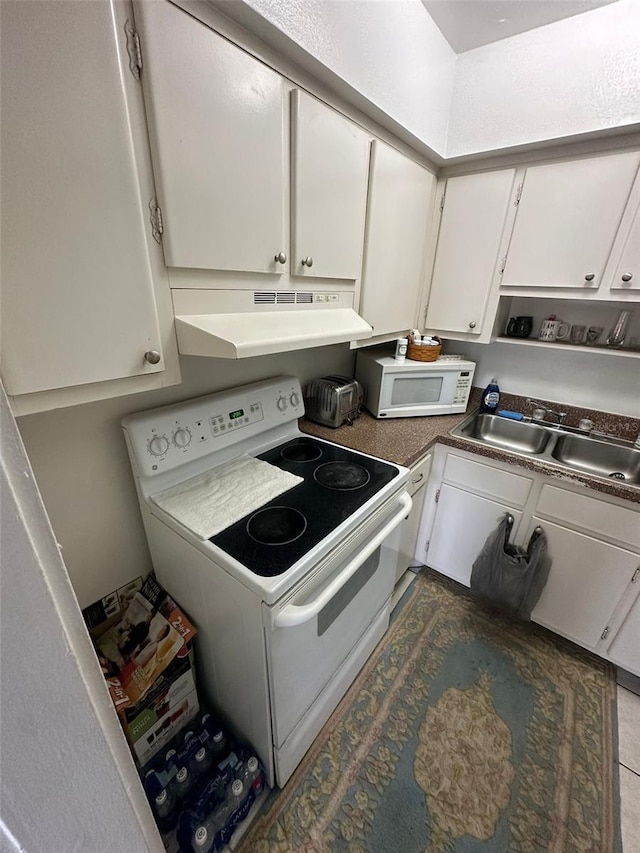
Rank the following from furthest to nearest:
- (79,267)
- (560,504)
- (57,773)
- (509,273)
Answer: (509,273), (560,504), (79,267), (57,773)

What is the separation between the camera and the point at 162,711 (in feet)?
3.66

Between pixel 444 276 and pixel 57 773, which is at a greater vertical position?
pixel 444 276

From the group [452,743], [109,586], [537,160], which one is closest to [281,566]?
[109,586]

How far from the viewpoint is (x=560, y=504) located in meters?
1.48

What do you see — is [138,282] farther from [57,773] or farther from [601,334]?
[601,334]

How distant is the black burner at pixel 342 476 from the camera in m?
1.25

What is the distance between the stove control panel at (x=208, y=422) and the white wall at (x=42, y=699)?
2.27 feet

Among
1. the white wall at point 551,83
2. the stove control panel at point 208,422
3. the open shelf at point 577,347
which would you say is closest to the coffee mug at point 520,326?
the open shelf at point 577,347

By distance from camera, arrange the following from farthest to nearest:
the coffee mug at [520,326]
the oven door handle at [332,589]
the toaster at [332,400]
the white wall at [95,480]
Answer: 1. the coffee mug at [520,326]
2. the toaster at [332,400]
3. the white wall at [95,480]
4. the oven door handle at [332,589]

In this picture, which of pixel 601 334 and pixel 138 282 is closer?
pixel 138 282

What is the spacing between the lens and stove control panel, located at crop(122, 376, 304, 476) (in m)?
1.08

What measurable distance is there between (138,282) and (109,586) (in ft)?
3.46

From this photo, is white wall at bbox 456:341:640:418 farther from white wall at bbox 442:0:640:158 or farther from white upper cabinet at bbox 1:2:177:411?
white upper cabinet at bbox 1:2:177:411

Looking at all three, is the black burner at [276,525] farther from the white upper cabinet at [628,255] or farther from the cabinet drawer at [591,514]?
the white upper cabinet at [628,255]
